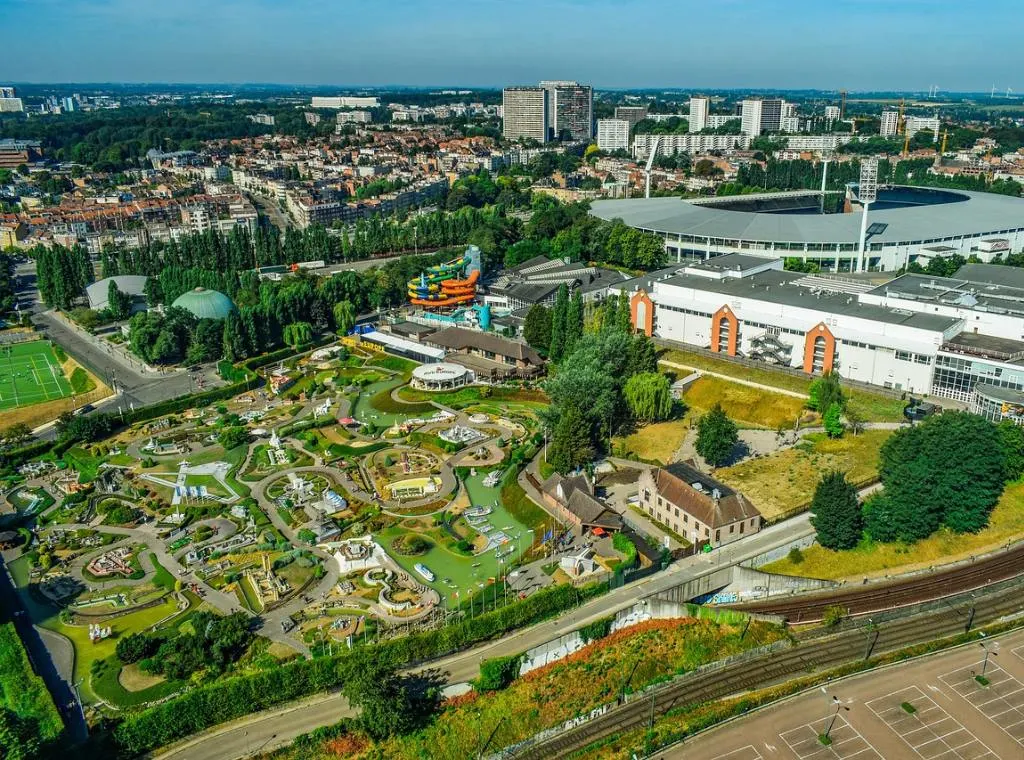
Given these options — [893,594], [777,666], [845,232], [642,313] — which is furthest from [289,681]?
[845,232]

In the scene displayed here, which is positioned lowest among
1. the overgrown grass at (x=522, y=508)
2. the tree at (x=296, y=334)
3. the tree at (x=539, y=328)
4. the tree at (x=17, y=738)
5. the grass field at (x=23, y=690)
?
the overgrown grass at (x=522, y=508)

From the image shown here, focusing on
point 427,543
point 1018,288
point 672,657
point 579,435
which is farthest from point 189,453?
point 1018,288

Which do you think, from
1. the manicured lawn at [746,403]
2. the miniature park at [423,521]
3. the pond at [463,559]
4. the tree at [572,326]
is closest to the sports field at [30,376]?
the miniature park at [423,521]

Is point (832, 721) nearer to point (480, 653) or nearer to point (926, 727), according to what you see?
point (926, 727)

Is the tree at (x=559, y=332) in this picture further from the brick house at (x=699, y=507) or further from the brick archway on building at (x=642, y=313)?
the brick house at (x=699, y=507)

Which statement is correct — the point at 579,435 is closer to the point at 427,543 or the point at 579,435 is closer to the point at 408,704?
the point at 427,543

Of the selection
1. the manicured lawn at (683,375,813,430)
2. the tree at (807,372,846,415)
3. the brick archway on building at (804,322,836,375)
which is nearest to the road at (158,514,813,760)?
the tree at (807,372,846,415)
